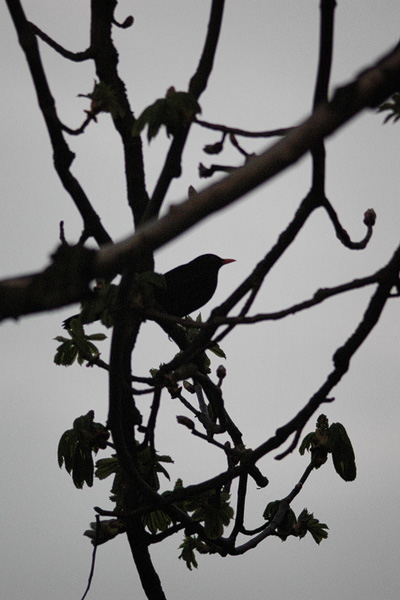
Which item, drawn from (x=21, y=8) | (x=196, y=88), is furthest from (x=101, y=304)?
(x=21, y=8)

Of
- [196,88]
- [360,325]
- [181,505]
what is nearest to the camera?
[196,88]

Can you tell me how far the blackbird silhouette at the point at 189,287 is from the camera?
6168 mm

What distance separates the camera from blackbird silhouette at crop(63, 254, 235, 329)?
243 inches

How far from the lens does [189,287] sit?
6.43 m

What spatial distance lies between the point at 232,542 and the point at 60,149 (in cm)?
222

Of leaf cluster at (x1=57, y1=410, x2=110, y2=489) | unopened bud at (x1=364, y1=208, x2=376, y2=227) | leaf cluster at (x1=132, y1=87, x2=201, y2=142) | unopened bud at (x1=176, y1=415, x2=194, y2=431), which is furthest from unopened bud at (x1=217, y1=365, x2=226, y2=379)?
leaf cluster at (x1=132, y1=87, x2=201, y2=142)

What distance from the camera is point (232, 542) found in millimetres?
3637

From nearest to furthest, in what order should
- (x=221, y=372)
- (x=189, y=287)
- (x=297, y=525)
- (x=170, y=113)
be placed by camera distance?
(x=170, y=113)
(x=221, y=372)
(x=297, y=525)
(x=189, y=287)

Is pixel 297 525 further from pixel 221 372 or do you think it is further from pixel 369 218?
pixel 369 218

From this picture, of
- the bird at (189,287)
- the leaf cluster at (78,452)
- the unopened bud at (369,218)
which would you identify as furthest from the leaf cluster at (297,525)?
the bird at (189,287)

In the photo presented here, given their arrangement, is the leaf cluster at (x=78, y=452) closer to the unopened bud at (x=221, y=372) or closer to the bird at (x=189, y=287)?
the unopened bud at (x=221, y=372)

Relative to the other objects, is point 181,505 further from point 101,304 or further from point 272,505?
point 101,304

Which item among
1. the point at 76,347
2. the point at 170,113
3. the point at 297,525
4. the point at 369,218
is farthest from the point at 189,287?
the point at 170,113

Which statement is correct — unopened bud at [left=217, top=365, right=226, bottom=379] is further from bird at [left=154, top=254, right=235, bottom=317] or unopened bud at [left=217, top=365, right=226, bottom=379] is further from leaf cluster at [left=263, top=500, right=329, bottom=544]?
bird at [left=154, top=254, right=235, bottom=317]
